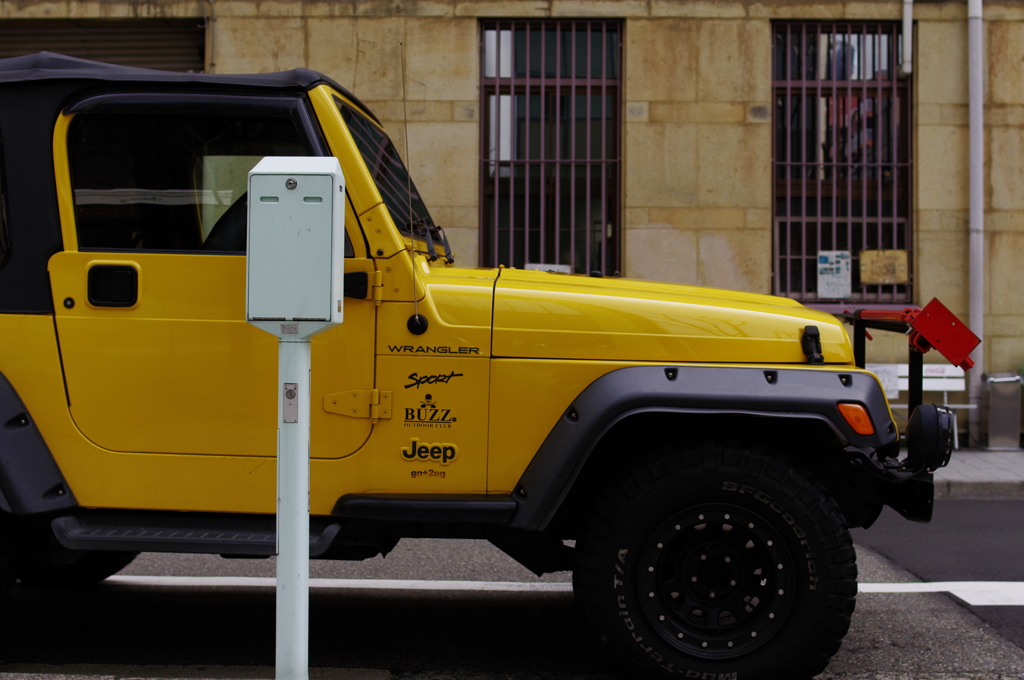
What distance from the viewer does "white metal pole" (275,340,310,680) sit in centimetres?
261

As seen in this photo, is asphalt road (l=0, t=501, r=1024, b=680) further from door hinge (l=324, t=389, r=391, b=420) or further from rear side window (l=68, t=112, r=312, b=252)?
rear side window (l=68, t=112, r=312, b=252)

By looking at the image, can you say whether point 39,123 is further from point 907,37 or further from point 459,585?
point 907,37

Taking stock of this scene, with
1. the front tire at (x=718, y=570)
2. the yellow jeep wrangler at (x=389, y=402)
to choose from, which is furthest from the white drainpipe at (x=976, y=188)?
the front tire at (x=718, y=570)

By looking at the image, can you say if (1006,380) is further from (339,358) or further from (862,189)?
(339,358)

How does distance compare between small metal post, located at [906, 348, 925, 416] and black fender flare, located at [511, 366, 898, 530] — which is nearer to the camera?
black fender flare, located at [511, 366, 898, 530]

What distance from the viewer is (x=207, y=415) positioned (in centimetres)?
318

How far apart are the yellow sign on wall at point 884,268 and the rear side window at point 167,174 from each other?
8814mm

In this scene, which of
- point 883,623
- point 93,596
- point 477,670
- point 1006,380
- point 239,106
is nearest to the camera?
point 239,106

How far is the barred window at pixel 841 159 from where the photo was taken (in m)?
10.6

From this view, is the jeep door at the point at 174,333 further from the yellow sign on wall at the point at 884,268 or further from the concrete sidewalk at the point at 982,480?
the yellow sign on wall at the point at 884,268

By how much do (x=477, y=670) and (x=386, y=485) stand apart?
2.95ft

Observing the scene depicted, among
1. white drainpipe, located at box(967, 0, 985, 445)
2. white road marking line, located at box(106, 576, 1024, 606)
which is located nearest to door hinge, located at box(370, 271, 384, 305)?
white road marking line, located at box(106, 576, 1024, 606)

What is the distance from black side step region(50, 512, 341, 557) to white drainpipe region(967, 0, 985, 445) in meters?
9.25

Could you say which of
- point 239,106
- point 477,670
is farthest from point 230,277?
point 477,670
